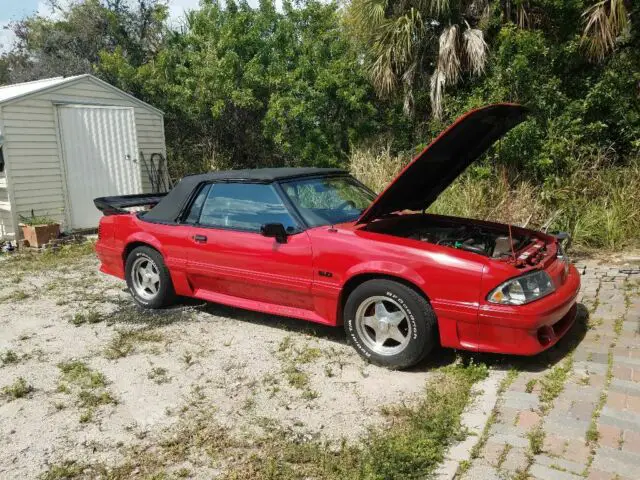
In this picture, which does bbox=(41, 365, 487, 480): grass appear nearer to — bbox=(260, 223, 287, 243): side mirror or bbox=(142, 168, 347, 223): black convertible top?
bbox=(260, 223, 287, 243): side mirror

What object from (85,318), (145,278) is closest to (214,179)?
(145,278)

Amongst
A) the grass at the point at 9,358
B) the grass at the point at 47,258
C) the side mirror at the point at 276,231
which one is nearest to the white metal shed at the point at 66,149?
the grass at the point at 47,258

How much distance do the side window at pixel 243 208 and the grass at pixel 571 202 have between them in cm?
398

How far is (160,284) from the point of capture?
5574 millimetres

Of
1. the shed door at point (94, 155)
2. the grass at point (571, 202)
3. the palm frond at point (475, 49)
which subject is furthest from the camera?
the shed door at point (94, 155)

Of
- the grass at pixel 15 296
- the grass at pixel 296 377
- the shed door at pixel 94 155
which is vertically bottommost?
the grass at pixel 296 377

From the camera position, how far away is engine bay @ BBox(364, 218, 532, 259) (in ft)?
14.4

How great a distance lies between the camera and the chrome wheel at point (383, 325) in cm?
404

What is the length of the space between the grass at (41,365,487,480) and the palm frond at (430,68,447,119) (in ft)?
25.4

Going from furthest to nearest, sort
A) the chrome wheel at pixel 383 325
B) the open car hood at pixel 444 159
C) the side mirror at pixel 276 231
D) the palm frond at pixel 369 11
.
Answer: the palm frond at pixel 369 11 < the side mirror at pixel 276 231 < the open car hood at pixel 444 159 < the chrome wheel at pixel 383 325

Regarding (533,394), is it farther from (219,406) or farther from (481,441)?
(219,406)

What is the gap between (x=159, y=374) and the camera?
422cm

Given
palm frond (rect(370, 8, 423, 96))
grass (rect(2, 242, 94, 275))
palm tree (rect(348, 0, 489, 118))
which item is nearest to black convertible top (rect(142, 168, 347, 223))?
grass (rect(2, 242, 94, 275))

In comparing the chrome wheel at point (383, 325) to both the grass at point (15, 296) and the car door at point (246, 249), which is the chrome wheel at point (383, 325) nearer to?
the car door at point (246, 249)
